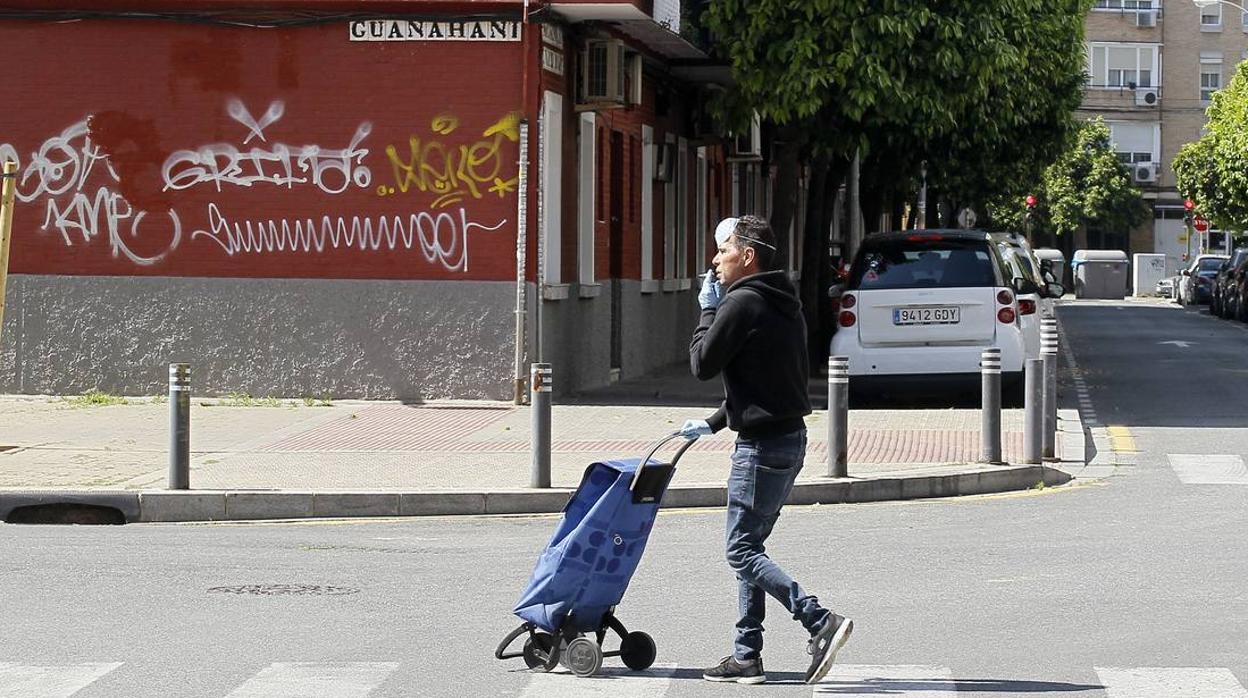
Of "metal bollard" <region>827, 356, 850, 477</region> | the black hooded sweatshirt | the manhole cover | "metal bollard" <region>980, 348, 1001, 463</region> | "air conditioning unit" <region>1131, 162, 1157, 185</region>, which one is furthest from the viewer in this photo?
"air conditioning unit" <region>1131, 162, 1157, 185</region>

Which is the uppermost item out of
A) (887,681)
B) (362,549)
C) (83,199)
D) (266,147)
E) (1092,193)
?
(1092,193)

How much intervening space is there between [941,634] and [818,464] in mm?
5995

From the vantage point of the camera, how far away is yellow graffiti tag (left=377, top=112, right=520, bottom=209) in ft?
63.2

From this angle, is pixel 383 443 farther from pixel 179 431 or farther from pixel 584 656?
pixel 584 656

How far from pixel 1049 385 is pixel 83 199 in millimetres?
9357

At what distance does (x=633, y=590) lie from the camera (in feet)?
31.4

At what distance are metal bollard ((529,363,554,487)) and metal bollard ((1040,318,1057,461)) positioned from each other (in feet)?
Answer: 13.5

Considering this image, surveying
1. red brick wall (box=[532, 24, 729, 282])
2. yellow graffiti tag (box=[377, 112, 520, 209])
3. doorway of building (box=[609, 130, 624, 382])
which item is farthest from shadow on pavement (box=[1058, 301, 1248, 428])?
yellow graffiti tag (box=[377, 112, 520, 209])

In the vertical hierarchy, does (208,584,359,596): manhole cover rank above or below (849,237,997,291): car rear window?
below

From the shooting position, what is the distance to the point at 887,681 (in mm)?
7473

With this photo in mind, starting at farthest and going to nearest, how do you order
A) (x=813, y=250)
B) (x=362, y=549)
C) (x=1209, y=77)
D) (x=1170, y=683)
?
(x=1209, y=77)
(x=813, y=250)
(x=362, y=549)
(x=1170, y=683)

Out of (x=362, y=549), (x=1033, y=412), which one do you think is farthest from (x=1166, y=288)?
(x=362, y=549)

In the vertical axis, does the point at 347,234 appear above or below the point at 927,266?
above

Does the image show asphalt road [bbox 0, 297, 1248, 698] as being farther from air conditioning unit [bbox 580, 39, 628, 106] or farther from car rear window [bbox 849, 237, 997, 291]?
air conditioning unit [bbox 580, 39, 628, 106]
